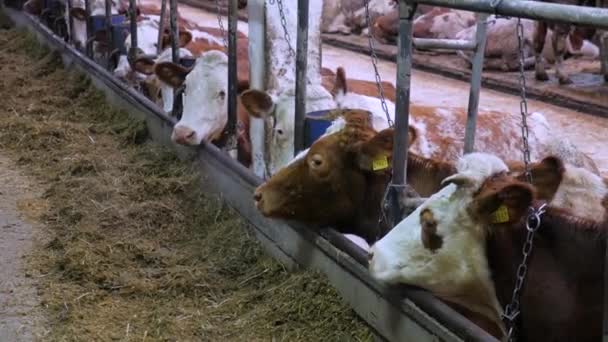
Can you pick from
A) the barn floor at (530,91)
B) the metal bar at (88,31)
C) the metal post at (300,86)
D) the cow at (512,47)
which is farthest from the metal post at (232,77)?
the cow at (512,47)

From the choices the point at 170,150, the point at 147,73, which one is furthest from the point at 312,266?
the point at 147,73

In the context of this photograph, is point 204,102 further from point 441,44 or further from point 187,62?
point 441,44

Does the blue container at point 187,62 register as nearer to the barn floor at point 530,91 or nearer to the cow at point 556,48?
the barn floor at point 530,91

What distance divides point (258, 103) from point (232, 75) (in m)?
0.53

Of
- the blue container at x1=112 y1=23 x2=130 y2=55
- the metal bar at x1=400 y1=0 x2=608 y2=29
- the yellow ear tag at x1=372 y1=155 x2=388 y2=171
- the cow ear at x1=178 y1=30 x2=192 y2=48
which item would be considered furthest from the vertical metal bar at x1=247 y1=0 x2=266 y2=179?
the blue container at x1=112 y1=23 x2=130 y2=55

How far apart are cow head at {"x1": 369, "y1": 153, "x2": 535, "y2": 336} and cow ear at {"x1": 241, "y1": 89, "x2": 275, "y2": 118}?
6.60 feet

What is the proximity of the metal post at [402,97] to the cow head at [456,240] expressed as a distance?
364 millimetres

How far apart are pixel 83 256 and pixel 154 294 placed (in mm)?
636

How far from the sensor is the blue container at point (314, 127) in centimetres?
463

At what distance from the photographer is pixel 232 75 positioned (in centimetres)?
571

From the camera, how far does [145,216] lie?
5.59 m

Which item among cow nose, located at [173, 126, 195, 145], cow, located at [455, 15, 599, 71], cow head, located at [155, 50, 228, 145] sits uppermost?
cow head, located at [155, 50, 228, 145]

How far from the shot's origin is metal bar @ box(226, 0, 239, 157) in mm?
5652

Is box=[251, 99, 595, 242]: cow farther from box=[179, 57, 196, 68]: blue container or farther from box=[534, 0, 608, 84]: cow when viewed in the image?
box=[534, 0, 608, 84]: cow
